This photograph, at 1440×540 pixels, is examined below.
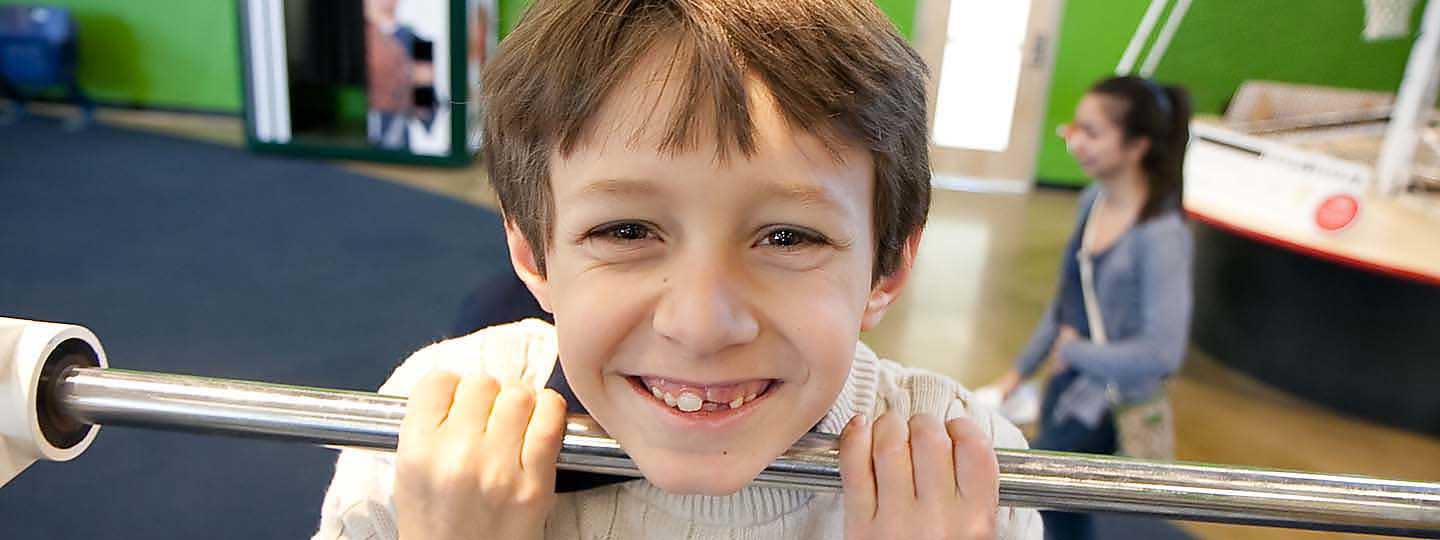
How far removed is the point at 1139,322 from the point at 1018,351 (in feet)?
2.44

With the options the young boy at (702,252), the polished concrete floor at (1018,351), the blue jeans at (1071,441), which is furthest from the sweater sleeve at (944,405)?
the polished concrete floor at (1018,351)

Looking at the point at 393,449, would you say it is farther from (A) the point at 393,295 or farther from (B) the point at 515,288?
(A) the point at 393,295

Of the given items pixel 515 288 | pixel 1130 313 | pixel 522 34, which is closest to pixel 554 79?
pixel 522 34

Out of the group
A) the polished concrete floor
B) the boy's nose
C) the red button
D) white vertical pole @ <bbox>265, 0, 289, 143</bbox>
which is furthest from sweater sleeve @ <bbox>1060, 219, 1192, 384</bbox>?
white vertical pole @ <bbox>265, 0, 289, 143</bbox>

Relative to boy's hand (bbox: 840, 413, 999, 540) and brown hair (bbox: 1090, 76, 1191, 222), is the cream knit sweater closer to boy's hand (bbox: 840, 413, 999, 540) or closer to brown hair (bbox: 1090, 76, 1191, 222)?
boy's hand (bbox: 840, 413, 999, 540)

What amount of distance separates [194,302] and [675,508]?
223 centimetres

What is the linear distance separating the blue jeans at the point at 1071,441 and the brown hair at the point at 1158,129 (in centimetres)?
27

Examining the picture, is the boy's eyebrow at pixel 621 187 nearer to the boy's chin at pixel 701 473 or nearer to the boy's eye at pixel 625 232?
the boy's eye at pixel 625 232

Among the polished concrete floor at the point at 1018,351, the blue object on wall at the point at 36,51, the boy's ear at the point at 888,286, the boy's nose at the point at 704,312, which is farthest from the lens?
the blue object on wall at the point at 36,51

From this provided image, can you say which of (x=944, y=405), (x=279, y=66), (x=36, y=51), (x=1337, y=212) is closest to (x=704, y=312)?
(x=944, y=405)

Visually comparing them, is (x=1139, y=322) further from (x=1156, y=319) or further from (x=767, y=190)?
(x=767, y=190)

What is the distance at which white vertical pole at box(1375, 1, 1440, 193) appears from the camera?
2.08m

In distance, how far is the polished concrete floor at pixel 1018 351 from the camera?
1976 mm

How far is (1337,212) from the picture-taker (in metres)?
2.07
